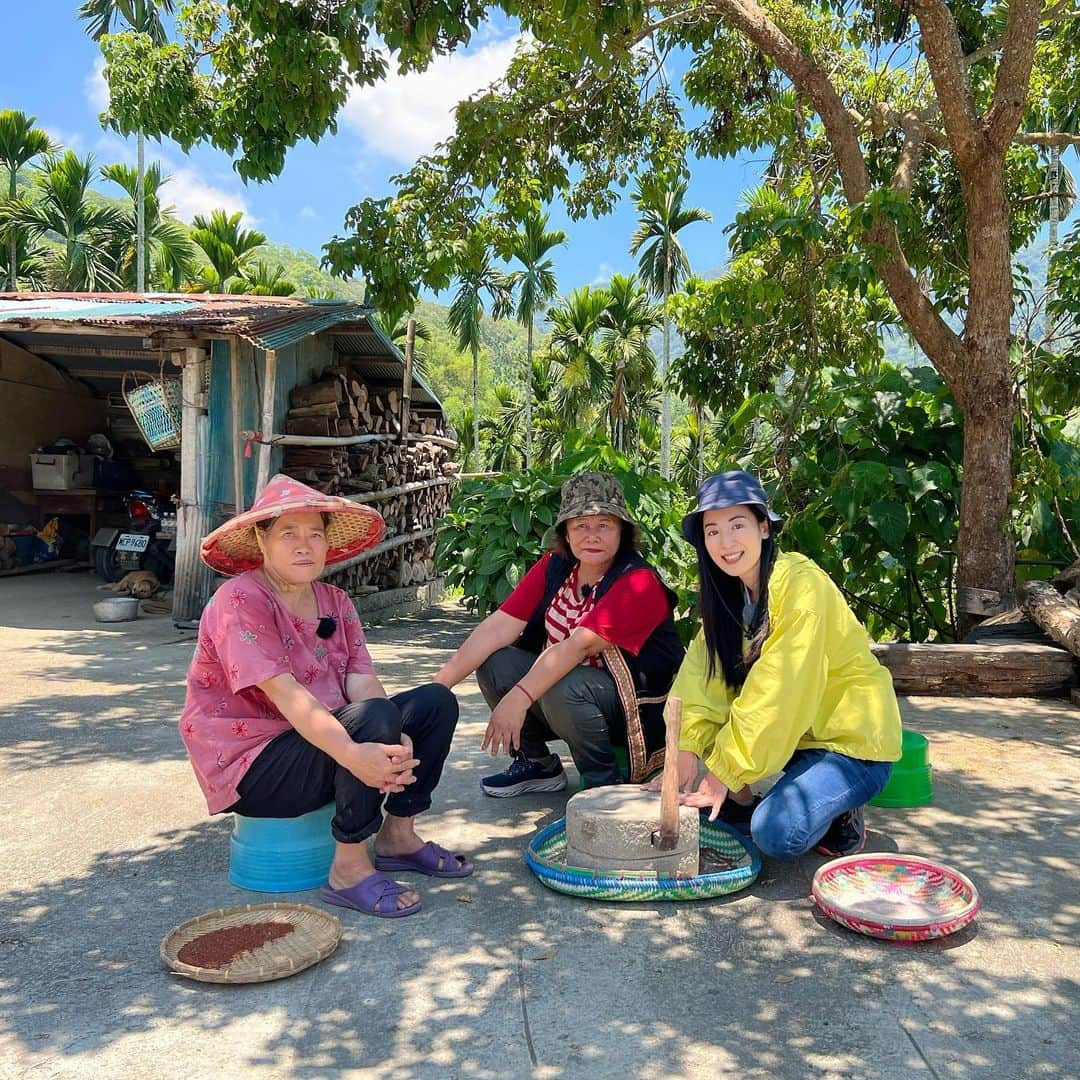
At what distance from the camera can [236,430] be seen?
927 cm

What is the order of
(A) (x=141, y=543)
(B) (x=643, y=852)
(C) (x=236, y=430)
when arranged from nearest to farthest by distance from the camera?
(B) (x=643, y=852), (C) (x=236, y=430), (A) (x=141, y=543)

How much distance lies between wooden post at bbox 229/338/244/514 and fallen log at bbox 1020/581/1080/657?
20.6 ft

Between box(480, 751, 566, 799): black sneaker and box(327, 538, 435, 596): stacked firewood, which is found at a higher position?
box(327, 538, 435, 596): stacked firewood

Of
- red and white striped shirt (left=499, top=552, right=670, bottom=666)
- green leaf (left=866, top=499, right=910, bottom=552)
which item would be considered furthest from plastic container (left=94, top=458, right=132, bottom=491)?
red and white striped shirt (left=499, top=552, right=670, bottom=666)

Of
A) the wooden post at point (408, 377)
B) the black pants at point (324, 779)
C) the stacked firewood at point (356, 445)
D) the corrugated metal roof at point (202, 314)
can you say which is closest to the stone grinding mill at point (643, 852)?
the black pants at point (324, 779)

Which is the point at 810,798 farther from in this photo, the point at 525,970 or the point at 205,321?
the point at 205,321

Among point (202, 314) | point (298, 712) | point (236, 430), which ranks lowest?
point (298, 712)

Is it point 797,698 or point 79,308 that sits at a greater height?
point 79,308

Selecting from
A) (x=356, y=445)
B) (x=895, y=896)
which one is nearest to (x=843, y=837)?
(x=895, y=896)

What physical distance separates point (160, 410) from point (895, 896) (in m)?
7.97

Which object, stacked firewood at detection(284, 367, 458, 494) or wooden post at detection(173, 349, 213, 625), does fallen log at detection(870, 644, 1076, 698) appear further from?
stacked firewood at detection(284, 367, 458, 494)

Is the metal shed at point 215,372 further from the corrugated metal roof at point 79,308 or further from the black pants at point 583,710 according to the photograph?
the black pants at point 583,710

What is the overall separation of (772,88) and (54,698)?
7339mm

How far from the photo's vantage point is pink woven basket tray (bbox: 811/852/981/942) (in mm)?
2807
